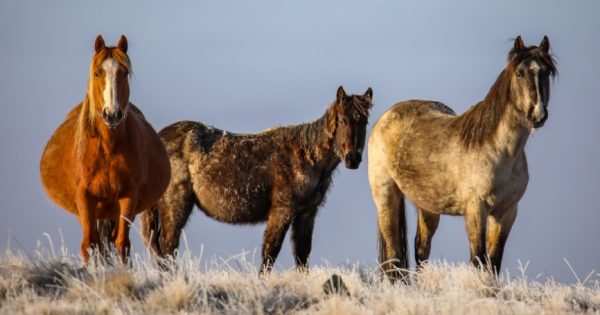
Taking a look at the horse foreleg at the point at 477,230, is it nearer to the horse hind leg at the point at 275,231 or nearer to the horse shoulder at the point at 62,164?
the horse hind leg at the point at 275,231

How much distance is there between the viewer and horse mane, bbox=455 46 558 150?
10.6m

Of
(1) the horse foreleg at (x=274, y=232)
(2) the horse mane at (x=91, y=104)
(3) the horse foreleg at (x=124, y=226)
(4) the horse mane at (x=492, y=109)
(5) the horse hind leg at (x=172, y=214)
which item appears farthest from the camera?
(5) the horse hind leg at (x=172, y=214)

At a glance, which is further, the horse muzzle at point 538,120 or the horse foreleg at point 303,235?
the horse foreleg at point 303,235

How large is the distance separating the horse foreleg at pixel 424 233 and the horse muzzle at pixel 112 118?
5.20 m

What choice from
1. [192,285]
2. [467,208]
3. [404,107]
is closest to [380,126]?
[404,107]

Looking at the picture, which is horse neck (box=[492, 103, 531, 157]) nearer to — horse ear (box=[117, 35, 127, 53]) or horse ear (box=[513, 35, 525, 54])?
horse ear (box=[513, 35, 525, 54])

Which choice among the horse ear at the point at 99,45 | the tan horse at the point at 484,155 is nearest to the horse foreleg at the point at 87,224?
the horse ear at the point at 99,45

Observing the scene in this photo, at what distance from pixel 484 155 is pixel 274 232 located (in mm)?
3063

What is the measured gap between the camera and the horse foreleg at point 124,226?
9008mm

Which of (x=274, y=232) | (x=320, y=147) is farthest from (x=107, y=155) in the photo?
(x=320, y=147)

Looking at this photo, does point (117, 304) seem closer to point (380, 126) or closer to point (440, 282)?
point (440, 282)

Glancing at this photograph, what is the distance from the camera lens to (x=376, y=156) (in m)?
12.8

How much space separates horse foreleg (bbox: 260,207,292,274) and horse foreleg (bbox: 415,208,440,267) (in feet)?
5.68

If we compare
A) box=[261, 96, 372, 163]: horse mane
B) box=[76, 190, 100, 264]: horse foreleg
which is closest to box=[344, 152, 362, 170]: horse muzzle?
box=[261, 96, 372, 163]: horse mane
